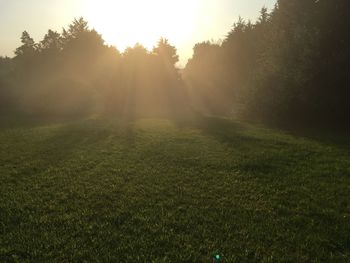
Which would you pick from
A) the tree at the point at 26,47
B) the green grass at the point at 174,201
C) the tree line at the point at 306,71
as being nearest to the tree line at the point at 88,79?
the tree at the point at 26,47

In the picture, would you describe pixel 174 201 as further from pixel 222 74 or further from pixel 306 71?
pixel 222 74

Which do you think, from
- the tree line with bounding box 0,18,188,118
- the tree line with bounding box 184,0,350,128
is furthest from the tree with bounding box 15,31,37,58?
the tree line with bounding box 184,0,350,128

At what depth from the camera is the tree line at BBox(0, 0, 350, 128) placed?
27125 mm

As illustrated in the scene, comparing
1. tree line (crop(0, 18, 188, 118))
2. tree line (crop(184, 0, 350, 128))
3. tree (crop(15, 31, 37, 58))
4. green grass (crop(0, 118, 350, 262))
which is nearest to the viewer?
green grass (crop(0, 118, 350, 262))

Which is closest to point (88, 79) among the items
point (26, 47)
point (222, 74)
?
point (222, 74)

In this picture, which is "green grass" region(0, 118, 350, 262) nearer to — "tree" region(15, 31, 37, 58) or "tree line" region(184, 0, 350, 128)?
"tree line" region(184, 0, 350, 128)

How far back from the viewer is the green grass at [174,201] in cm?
801

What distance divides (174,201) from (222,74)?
59590 mm

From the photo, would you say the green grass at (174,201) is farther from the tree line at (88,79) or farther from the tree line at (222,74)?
the tree line at (88,79)

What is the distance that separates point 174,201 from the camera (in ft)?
36.3

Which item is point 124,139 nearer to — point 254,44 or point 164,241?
point 164,241

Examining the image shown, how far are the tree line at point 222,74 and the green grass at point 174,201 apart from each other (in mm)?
8963

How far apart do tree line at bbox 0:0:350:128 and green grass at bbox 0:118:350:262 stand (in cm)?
896

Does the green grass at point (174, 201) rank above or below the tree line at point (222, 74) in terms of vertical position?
below
